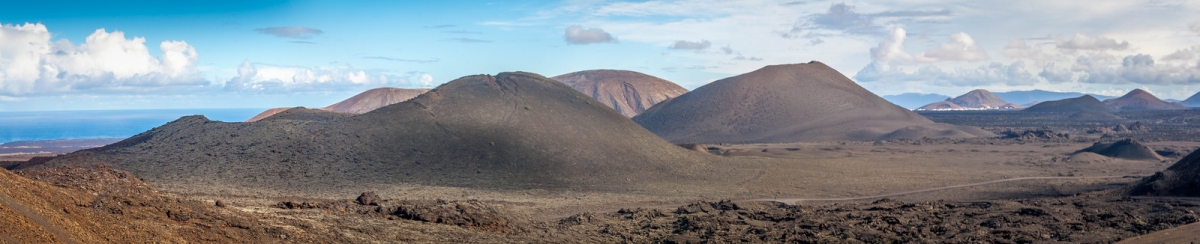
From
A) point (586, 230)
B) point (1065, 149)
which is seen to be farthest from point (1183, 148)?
point (586, 230)

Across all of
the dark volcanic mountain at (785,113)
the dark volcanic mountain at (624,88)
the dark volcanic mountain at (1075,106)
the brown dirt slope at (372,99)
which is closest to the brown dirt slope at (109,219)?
the dark volcanic mountain at (785,113)

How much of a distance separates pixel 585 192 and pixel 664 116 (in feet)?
229

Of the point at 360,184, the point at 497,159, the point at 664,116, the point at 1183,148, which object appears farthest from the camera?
the point at 664,116

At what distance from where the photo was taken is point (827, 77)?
113m

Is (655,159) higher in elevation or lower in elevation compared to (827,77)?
lower

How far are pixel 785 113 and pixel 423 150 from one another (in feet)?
220

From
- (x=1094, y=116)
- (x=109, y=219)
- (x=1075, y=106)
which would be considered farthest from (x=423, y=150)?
(x=1075, y=106)

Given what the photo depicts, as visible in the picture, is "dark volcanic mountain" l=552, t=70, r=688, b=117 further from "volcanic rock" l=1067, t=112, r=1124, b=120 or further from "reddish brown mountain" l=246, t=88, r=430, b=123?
"volcanic rock" l=1067, t=112, r=1124, b=120

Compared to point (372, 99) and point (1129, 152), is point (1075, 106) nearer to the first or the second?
point (1129, 152)

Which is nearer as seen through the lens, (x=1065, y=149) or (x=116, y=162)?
(x=116, y=162)

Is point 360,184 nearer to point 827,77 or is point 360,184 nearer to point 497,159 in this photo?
point 497,159

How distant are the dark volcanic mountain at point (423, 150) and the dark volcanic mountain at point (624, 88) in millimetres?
91005

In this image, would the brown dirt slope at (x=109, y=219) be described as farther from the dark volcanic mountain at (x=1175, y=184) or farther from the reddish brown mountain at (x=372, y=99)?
the reddish brown mountain at (x=372, y=99)

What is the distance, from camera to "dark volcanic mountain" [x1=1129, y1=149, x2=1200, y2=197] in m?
26.6
